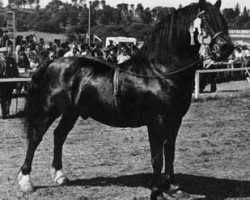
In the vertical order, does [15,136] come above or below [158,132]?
below

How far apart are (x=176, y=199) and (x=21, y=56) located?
1160 centimetres

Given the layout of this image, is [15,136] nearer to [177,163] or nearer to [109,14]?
[177,163]

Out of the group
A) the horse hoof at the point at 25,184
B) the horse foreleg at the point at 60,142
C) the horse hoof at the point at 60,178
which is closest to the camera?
the horse hoof at the point at 25,184

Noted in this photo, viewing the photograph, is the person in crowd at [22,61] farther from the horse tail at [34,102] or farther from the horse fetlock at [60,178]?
the horse fetlock at [60,178]

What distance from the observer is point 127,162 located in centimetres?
733

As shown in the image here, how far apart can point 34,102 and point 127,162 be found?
6.25 feet

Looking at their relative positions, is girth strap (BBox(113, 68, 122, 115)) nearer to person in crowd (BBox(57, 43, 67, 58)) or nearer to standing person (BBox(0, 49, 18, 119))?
standing person (BBox(0, 49, 18, 119))

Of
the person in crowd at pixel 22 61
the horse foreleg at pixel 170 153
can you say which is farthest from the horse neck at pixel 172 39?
the person in crowd at pixel 22 61

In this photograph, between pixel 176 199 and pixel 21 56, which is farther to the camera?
pixel 21 56

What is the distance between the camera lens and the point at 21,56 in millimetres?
16094

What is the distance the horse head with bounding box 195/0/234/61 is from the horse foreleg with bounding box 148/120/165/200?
104cm

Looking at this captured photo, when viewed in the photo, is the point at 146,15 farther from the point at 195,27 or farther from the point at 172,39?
the point at 195,27

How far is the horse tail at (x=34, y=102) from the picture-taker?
20.6ft

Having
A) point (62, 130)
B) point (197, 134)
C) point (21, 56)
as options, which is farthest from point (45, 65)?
point (21, 56)
